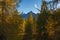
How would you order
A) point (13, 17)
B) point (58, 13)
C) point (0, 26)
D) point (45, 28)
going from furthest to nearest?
1. point (45, 28)
2. point (13, 17)
3. point (0, 26)
4. point (58, 13)

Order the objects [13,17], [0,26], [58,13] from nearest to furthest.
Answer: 1. [58,13]
2. [0,26]
3. [13,17]

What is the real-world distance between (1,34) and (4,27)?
1.19m

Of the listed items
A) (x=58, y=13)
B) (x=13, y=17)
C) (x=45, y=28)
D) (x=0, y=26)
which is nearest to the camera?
(x=58, y=13)

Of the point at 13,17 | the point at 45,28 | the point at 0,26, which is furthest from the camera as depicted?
the point at 45,28

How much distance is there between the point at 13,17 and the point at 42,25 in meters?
5.95

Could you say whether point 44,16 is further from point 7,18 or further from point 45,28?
point 7,18

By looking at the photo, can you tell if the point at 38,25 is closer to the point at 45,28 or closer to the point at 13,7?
the point at 45,28

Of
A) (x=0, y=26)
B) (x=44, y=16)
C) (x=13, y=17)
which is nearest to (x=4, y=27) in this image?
(x=0, y=26)

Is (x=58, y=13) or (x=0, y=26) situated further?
(x=0, y=26)

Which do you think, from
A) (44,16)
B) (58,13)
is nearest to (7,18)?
(44,16)

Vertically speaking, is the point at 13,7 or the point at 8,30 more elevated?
the point at 13,7

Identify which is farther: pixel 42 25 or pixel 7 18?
pixel 42 25

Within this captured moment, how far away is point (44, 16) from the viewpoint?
3634 cm

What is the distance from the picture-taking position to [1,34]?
3278cm
